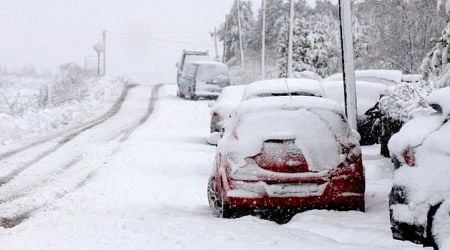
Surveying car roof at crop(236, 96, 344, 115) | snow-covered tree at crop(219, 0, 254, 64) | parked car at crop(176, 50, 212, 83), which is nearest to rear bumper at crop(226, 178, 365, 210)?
car roof at crop(236, 96, 344, 115)

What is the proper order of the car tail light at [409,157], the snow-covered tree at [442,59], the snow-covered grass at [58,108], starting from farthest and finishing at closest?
the snow-covered grass at [58,108], the snow-covered tree at [442,59], the car tail light at [409,157]

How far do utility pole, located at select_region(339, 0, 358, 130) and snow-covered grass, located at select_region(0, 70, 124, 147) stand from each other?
330 inches

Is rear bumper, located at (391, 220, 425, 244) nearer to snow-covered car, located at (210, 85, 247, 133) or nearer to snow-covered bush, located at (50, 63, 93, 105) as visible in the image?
snow-covered car, located at (210, 85, 247, 133)

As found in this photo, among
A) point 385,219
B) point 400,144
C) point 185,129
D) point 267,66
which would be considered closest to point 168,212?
point 385,219

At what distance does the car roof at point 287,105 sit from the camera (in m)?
7.56

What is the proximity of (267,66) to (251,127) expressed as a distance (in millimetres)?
68582

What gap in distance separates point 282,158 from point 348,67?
6.54 meters

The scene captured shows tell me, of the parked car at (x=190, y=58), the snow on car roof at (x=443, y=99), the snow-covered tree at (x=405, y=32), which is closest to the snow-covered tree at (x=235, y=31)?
A: the snow-covered tree at (x=405, y=32)

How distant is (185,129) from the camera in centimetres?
2155

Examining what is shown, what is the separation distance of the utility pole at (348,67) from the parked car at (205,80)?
19.4 m

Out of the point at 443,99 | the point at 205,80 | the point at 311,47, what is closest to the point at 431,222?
the point at 443,99

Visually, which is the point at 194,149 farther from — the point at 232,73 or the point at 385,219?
the point at 232,73

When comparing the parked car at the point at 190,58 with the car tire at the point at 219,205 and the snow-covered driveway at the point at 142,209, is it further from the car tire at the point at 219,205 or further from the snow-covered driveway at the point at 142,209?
the car tire at the point at 219,205

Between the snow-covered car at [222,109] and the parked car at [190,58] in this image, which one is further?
the parked car at [190,58]
